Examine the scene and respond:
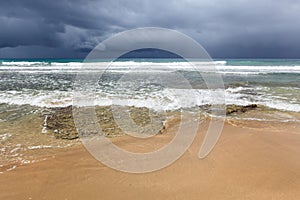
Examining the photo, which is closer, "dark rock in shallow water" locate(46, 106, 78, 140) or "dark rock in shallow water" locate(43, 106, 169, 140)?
"dark rock in shallow water" locate(46, 106, 78, 140)

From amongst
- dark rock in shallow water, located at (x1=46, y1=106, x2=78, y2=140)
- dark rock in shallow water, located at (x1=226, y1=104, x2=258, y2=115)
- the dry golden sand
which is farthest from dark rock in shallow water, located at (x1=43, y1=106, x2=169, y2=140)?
dark rock in shallow water, located at (x1=226, y1=104, x2=258, y2=115)

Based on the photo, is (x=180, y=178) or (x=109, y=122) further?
(x=109, y=122)

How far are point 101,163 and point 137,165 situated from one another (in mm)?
597

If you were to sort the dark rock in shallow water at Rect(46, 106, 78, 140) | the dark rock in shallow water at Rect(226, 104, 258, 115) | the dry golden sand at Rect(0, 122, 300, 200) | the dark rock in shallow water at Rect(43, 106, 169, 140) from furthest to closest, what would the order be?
1. the dark rock in shallow water at Rect(226, 104, 258, 115)
2. the dark rock in shallow water at Rect(43, 106, 169, 140)
3. the dark rock in shallow water at Rect(46, 106, 78, 140)
4. the dry golden sand at Rect(0, 122, 300, 200)

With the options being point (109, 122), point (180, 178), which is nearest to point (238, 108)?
point (109, 122)

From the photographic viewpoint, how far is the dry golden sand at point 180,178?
3133 millimetres

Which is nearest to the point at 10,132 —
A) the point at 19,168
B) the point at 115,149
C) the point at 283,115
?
the point at 19,168

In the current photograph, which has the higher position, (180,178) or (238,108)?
(238,108)

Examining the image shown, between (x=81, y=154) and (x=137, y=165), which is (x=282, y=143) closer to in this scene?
(x=137, y=165)

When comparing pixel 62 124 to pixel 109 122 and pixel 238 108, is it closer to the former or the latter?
pixel 109 122

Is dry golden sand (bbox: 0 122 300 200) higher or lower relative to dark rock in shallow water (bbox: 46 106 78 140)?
lower

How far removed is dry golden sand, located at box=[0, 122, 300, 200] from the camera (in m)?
3.13

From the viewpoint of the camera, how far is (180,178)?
3.50 metres

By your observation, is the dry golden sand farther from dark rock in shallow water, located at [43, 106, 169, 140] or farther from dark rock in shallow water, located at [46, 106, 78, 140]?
dark rock in shallow water, located at [43, 106, 169, 140]
